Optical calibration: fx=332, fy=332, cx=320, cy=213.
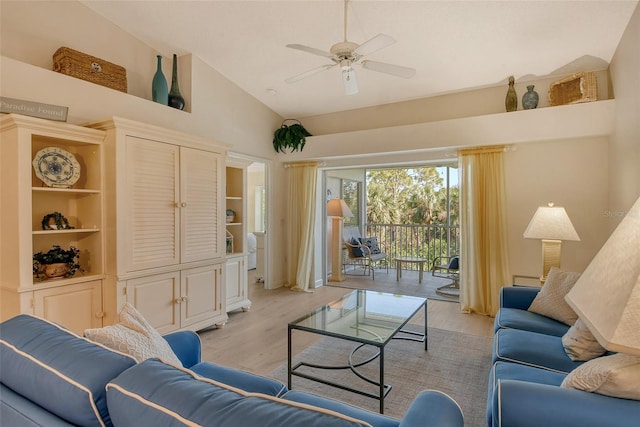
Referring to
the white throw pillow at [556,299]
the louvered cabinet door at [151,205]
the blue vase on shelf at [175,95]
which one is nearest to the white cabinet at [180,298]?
the louvered cabinet door at [151,205]

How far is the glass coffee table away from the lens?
7.35 ft

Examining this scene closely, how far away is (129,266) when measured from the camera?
282cm

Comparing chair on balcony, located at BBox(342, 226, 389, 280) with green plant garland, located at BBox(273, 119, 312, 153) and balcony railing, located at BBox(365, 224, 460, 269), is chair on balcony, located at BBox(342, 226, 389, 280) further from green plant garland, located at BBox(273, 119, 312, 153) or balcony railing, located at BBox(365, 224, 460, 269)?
green plant garland, located at BBox(273, 119, 312, 153)

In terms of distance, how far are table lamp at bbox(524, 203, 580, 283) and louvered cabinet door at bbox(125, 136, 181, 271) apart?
3346mm

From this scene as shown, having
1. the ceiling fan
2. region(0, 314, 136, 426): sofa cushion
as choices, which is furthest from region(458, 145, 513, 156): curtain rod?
region(0, 314, 136, 426): sofa cushion

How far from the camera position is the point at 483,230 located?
4.09 m

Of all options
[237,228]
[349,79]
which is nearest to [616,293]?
[349,79]

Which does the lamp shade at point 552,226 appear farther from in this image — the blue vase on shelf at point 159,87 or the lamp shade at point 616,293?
the blue vase on shelf at point 159,87

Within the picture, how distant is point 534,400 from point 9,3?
4186 millimetres

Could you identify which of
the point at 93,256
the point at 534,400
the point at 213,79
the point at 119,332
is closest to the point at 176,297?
the point at 93,256

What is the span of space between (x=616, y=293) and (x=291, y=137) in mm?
4741

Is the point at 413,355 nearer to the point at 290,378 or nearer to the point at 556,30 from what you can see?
the point at 290,378

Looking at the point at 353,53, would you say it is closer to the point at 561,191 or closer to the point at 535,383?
the point at 535,383

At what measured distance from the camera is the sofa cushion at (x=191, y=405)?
0.70m
